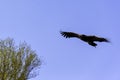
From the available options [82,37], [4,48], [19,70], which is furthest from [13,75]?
[82,37]

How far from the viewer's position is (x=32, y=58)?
22.9 metres

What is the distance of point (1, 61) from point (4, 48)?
112cm

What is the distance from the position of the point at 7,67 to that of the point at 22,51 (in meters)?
1.35

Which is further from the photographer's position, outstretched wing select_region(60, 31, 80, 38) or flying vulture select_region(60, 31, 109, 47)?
outstretched wing select_region(60, 31, 80, 38)

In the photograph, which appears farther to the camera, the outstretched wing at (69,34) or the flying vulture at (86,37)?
the outstretched wing at (69,34)

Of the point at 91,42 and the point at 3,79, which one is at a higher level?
the point at 3,79

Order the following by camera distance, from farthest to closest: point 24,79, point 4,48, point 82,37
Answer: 1. point 4,48
2. point 24,79
3. point 82,37

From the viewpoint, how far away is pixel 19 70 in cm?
2227

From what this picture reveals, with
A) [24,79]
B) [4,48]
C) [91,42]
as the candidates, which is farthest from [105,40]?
[4,48]

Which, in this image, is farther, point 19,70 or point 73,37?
point 19,70

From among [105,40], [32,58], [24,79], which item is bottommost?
[105,40]

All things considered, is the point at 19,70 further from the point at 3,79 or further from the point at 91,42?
the point at 91,42

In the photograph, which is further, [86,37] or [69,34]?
[86,37]

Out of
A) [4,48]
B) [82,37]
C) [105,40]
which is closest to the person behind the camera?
[105,40]
